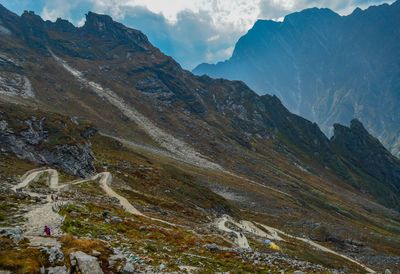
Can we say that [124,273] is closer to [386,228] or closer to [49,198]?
[49,198]

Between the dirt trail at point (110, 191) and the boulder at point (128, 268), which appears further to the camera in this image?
the dirt trail at point (110, 191)

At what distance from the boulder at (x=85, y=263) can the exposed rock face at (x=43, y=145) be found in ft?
254

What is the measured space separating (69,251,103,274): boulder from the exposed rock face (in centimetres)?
7735

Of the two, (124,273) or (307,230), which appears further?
(307,230)

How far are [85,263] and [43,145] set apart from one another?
85.9 metres

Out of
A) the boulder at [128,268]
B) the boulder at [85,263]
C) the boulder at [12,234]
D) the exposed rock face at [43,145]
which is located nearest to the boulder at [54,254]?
the boulder at [85,263]

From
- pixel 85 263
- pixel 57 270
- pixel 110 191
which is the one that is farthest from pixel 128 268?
pixel 110 191

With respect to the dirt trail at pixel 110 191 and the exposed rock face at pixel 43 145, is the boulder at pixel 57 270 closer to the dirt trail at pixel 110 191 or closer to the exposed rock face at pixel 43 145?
the dirt trail at pixel 110 191

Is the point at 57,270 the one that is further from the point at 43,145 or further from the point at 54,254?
the point at 43,145

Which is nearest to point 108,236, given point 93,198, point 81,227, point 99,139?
point 81,227

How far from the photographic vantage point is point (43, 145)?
101 metres

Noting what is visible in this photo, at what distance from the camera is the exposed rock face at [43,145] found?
312 feet

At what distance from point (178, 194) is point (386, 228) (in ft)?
Result: 414

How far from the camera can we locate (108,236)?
1398 inches
